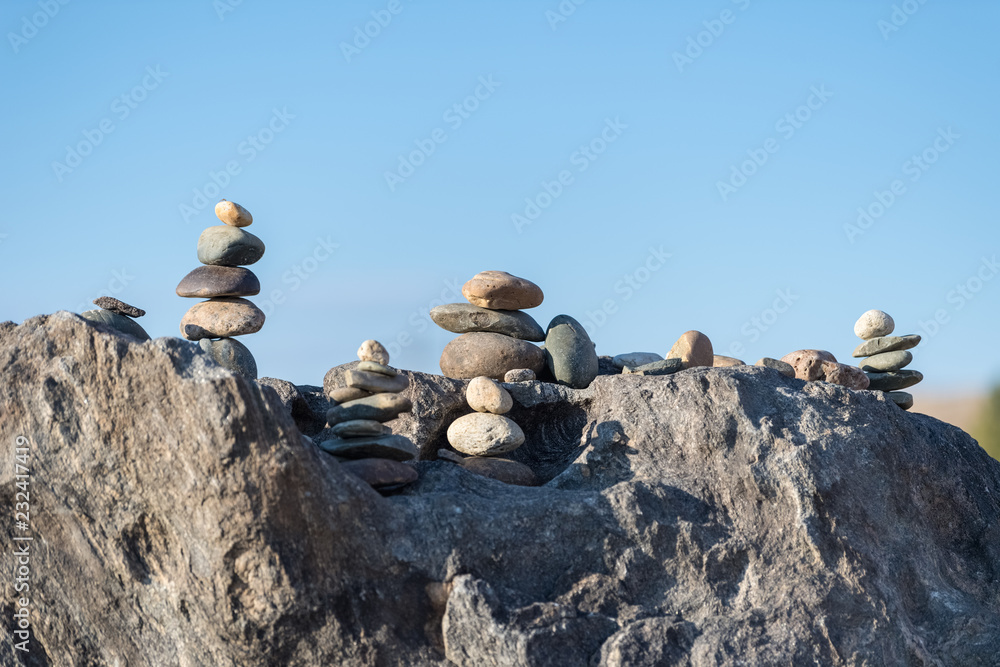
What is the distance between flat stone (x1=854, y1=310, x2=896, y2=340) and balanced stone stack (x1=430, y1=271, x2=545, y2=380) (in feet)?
10.1

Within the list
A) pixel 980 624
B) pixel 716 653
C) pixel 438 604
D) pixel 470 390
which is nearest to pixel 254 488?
pixel 438 604

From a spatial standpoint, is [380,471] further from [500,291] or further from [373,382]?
[500,291]

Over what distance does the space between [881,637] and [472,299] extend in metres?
→ 3.85

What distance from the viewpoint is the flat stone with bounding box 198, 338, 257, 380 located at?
6.86 meters

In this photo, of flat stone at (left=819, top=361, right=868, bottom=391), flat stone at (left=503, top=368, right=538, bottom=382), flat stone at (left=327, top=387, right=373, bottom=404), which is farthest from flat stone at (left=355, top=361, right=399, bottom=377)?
flat stone at (left=819, top=361, right=868, bottom=391)

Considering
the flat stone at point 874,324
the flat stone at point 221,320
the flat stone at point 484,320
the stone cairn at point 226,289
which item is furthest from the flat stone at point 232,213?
the flat stone at point 874,324

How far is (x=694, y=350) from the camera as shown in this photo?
7691 mm

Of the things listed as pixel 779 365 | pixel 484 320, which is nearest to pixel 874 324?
pixel 779 365

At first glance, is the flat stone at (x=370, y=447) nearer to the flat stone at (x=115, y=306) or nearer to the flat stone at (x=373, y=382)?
the flat stone at (x=373, y=382)

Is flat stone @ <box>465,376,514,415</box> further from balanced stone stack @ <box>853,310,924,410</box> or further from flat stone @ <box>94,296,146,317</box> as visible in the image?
balanced stone stack @ <box>853,310,924,410</box>

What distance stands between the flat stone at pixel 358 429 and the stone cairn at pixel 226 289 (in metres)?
1.57

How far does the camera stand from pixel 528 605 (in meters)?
4.99

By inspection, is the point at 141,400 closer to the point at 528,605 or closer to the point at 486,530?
the point at 486,530

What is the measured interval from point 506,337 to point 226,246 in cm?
235
